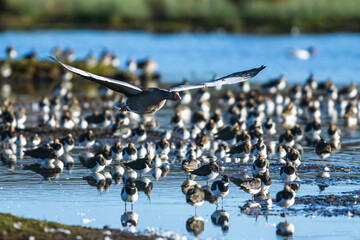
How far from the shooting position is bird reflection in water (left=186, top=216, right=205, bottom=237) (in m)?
13.1

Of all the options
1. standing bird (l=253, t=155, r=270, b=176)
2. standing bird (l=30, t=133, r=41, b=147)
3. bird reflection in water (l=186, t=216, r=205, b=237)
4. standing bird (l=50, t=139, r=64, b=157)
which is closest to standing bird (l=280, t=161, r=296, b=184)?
standing bird (l=253, t=155, r=270, b=176)

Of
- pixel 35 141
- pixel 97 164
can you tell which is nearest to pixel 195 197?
pixel 97 164

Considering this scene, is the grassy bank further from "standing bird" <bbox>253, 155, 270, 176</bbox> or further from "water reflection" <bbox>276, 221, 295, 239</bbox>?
"standing bird" <bbox>253, 155, 270, 176</bbox>

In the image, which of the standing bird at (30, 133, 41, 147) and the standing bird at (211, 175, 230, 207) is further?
the standing bird at (30, 133, 41, 147)

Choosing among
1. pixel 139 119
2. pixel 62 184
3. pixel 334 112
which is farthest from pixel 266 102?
pixel 62 184

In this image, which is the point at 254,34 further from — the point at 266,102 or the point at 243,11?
the point at 266,102

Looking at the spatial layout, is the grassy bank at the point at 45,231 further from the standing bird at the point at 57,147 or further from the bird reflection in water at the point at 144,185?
the standing bird at the point at 57,147

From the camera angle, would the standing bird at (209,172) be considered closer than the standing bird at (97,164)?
Yes

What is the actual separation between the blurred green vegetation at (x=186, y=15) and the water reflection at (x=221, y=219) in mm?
57558

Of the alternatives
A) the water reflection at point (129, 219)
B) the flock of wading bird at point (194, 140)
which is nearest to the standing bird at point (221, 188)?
the flock of wading bird at point (194, 140)

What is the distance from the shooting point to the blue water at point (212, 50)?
152 feet

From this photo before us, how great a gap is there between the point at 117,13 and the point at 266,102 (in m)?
51.8

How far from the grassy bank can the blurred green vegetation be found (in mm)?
59974

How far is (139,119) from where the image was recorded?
27.8 metres
